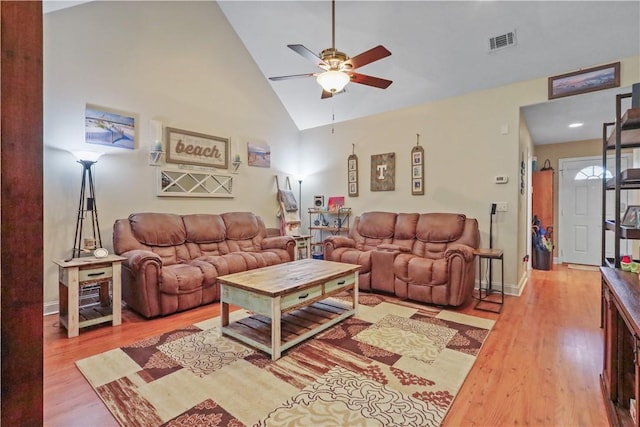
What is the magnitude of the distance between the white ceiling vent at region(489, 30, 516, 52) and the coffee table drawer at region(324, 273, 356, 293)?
9.83ft

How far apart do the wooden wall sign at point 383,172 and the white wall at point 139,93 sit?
1.91m

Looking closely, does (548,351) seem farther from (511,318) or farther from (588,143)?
(588,143)

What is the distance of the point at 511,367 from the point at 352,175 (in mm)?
3755

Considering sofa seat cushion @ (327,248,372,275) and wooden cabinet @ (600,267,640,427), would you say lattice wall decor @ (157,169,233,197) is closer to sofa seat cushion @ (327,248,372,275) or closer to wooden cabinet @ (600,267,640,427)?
sofa seat cushion @ (327,248,372,275)

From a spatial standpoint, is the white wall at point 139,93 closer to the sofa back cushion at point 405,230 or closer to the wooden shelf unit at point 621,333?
the sofa back cushion at point 405,230

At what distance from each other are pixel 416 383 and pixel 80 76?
4369mm

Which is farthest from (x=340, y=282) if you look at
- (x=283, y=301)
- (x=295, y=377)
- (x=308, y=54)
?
(x=308, y=54)

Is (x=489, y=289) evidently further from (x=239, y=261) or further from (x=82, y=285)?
(x=82, y=285)

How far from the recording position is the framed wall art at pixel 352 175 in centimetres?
535

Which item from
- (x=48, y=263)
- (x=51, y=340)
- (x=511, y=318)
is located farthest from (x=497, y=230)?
(x=48, y=263)

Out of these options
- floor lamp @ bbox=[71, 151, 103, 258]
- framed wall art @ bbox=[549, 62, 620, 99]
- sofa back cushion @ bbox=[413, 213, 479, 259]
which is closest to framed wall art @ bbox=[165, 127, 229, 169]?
floor lamp @ bbox=[71, 151, 103, 258]

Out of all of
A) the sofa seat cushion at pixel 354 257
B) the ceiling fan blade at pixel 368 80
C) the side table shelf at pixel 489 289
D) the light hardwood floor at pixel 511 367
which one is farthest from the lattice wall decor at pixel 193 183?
the side table shelf at pixel 489 289

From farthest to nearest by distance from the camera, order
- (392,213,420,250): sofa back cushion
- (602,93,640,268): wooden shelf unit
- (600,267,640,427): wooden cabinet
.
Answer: (392,213,420,250): sofa back cushion < (602,93,640,268): wooden shelf unit < (600,267,640,427): wooden cabinet

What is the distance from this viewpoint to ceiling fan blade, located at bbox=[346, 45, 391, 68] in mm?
2367
